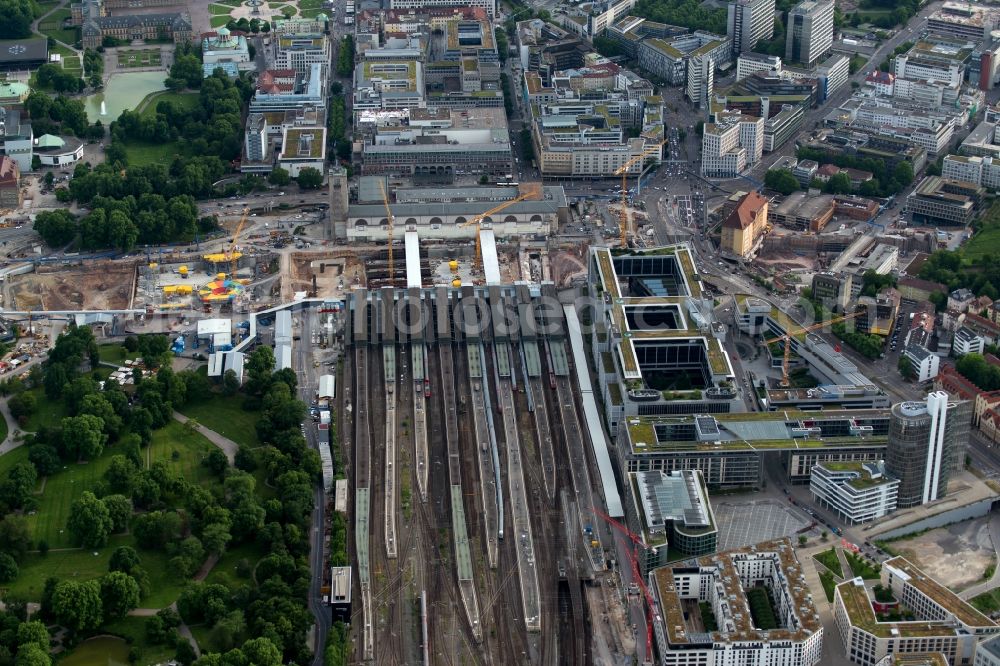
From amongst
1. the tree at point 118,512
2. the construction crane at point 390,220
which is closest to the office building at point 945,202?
the construction crane at point 390,220

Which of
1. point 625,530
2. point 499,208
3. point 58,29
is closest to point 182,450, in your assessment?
point 625,530

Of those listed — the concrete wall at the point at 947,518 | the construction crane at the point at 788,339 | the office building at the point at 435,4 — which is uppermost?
the office building at the point at 435,4

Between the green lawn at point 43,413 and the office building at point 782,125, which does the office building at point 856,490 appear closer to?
the green lawn at point 43,413

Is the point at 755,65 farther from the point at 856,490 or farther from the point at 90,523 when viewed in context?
the point at 90,523

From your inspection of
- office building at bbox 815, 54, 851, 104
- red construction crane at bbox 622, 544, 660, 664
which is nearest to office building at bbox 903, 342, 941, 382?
red construction crane at bbox 622, 544, 660, 664

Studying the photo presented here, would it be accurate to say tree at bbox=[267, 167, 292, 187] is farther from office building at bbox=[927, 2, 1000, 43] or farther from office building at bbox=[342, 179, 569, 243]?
office building at bbox=[927, 2, 1000, 43]
